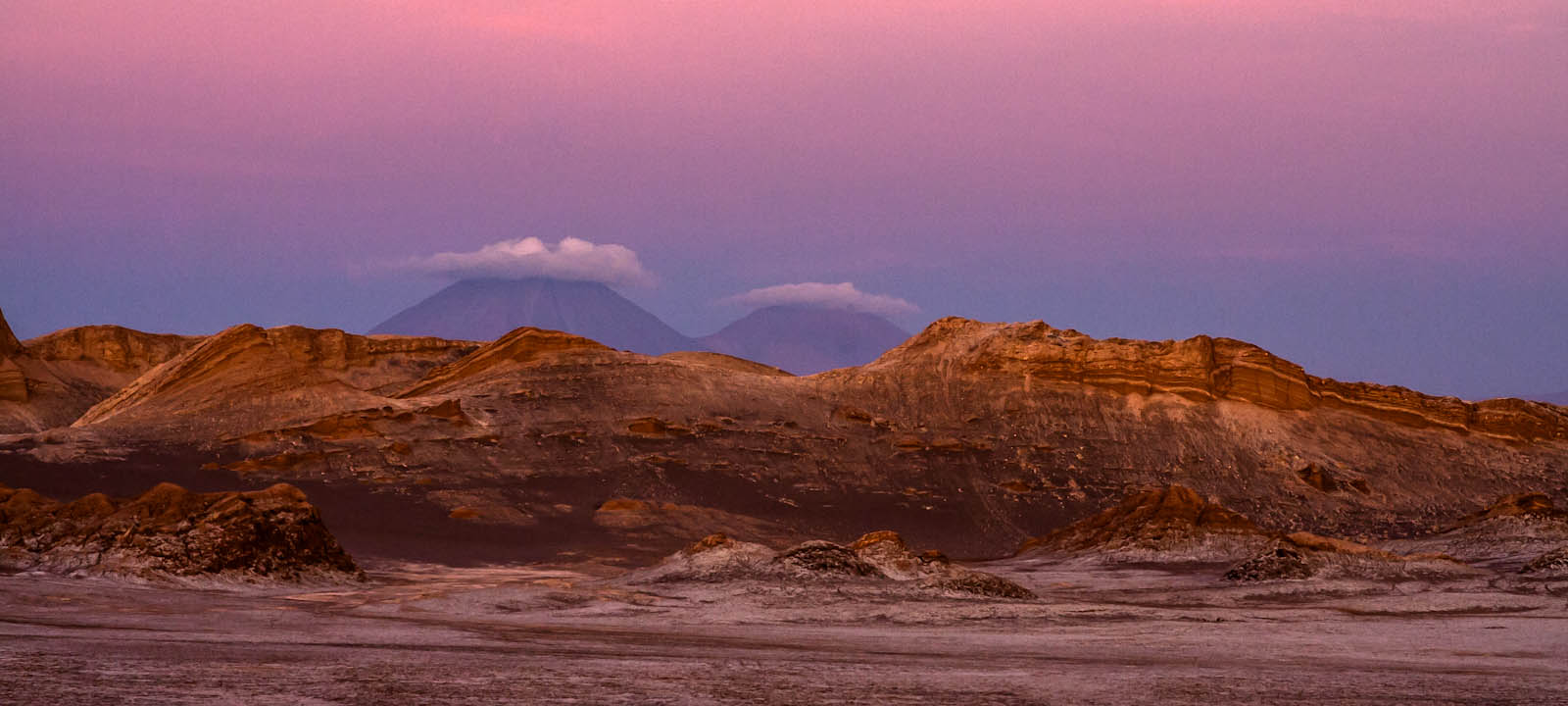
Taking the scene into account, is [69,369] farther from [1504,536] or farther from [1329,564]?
[1504,536]

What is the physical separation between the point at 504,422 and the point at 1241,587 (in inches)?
1579

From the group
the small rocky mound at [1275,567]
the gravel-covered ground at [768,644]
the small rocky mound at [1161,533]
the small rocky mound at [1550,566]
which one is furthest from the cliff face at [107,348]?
the small rocky mound at [1550,566]

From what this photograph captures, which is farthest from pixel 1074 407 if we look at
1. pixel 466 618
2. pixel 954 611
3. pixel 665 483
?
pixel 466 618

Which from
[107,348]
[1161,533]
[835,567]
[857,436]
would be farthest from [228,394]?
[1161,533]

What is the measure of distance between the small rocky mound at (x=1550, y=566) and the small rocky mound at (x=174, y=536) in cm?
3209

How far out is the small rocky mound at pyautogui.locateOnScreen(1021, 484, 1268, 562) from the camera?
48.5m

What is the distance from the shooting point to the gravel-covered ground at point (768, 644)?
1398cm

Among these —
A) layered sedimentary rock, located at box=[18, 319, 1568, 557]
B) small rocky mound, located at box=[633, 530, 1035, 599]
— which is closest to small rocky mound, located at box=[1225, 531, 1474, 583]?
small rocky mound, located at box=[633, 530, 1035, 599]

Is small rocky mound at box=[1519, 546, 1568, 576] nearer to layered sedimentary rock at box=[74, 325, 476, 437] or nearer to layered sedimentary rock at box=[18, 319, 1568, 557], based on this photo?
layered sedimentary rock at box=[18, 319, 1568, 557]

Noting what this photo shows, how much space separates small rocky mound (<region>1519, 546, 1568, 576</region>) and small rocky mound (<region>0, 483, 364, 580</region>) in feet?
105

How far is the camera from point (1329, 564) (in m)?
38.0

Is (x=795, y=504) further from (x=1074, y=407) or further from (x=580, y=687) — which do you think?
(x=580, y=687)

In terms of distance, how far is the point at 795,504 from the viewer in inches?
2470

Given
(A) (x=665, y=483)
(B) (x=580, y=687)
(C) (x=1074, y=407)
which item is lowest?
(B) (x=580, y=687)
